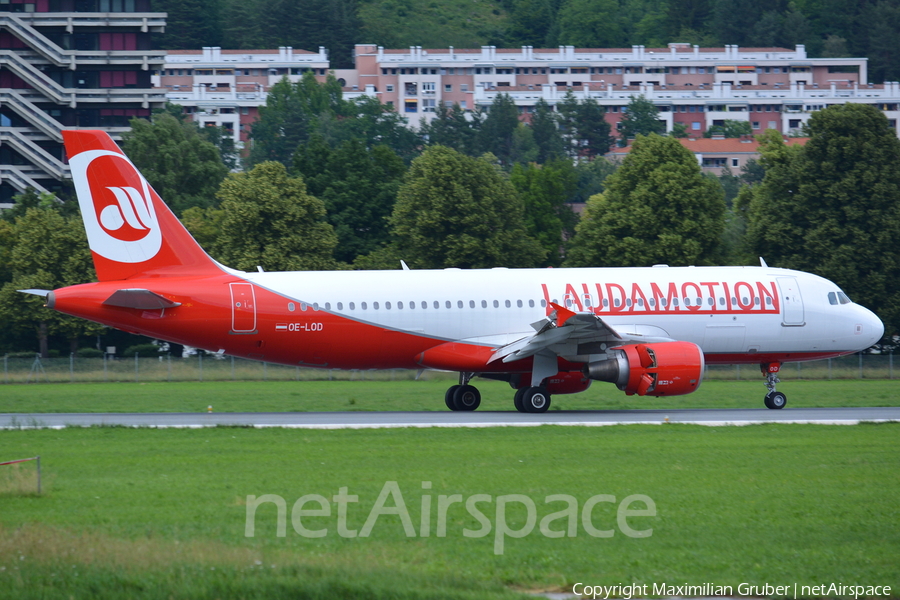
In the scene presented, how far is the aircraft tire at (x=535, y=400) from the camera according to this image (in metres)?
32.3

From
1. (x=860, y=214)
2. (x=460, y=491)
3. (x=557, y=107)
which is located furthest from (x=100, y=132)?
(x=557, y=107)

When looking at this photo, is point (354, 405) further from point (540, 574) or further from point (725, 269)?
A: point (540, 574)

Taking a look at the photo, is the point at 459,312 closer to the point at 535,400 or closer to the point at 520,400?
the point at 520,400

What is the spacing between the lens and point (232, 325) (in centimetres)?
3141

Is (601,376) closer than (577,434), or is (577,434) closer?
(577,434)

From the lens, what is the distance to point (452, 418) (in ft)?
101

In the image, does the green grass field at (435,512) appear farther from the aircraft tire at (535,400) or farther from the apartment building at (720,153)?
the apartment building at (720,153)

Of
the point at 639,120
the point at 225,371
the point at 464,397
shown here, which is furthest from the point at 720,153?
the point at 464,397

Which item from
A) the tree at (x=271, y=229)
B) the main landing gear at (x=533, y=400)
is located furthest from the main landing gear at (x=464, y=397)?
the tree at (x=271, y=229)

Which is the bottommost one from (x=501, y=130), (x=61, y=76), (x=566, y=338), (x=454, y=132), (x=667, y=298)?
(x=566, y=338)

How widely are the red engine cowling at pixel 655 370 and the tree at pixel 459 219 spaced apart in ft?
118

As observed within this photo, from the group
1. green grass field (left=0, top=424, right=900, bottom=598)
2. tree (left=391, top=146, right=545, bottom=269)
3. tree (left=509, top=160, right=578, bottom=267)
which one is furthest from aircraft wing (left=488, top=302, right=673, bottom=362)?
tree (left=509, top=160, right=578, bottom=267)

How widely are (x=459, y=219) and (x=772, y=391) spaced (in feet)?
117

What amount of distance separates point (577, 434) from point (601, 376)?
17.0 feet
